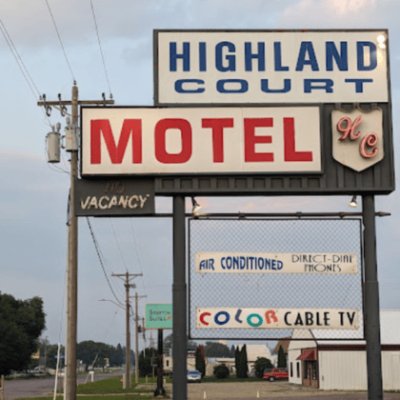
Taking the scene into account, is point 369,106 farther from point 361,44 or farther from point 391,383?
point 391,383

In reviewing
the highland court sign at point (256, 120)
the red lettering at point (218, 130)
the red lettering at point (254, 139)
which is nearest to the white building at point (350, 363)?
the highland court sign at point (256, 120)

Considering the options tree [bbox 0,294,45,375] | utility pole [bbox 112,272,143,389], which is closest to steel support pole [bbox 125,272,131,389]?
utility pole [bbox 112,272,143,389]

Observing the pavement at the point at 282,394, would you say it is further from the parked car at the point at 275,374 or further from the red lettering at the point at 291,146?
the red lettering at the point at 291,146

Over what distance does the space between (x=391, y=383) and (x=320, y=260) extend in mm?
37628

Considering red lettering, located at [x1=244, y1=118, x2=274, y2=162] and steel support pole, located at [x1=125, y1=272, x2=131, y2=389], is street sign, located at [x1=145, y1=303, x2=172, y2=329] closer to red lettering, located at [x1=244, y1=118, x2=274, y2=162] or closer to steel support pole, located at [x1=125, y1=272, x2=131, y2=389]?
steel support pole, located at [x1=125, y1=272, x2=131, y2=389]

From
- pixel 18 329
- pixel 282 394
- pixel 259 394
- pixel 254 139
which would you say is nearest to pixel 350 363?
pixel 282 394

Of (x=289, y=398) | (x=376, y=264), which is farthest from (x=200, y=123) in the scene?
(x=289, y=398)

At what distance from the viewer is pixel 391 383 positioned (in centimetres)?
4766

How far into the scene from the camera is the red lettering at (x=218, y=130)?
527 inches

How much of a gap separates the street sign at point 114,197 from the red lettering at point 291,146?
8.68 feet

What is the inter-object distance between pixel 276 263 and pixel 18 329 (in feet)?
241

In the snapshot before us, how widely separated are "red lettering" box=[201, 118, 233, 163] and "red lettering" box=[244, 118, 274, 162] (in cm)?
35

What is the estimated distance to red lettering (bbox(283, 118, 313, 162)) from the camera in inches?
526

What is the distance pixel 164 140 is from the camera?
13.4m
